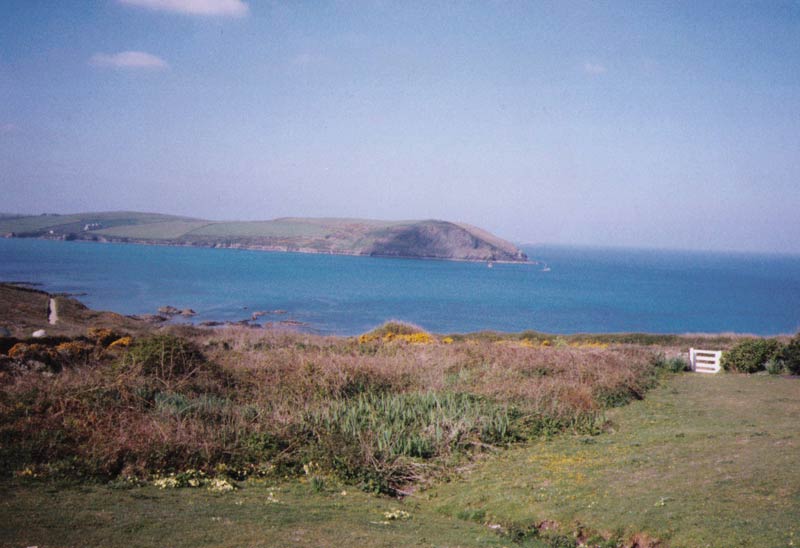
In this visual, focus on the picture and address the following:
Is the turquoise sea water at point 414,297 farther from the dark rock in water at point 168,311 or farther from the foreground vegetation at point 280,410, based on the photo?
the foreground vegetation at point 280,410

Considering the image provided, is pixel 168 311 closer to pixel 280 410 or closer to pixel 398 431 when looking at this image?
pixel 280 410

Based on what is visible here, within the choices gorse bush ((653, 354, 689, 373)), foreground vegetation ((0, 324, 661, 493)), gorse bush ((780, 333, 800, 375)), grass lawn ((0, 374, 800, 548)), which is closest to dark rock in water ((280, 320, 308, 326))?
foreground vegetation ((0, 324, 661, 493))

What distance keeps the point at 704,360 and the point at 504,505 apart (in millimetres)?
21402

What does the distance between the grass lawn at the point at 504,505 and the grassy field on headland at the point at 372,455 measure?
0.04m

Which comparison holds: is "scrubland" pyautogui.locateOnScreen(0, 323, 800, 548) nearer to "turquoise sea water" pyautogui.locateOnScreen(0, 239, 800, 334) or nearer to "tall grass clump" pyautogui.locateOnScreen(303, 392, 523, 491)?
"tall grass clump" pyautogui.locateOnScreen(303, 392, 523, 491)

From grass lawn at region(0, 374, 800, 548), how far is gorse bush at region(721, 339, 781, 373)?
12800 millimetres

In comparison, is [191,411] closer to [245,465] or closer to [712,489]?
[245,465]

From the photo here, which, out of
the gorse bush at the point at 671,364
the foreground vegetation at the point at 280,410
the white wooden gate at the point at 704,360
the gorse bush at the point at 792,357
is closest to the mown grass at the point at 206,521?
the foreground vegetation at the point at 280,410

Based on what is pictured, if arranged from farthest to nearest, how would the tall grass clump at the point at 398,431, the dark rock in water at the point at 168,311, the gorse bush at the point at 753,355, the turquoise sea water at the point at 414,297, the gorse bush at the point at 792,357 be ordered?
the turquoise sea water at the point at 414,297 → the dark rock in water at the point at 168,311 → the gorse bush at the point at 753,355 → the gorse bush at the point at 792,357 → the tall grass clump at the point at 398,431

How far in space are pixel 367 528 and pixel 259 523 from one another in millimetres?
1441

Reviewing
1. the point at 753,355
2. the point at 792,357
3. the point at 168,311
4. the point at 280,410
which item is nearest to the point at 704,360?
the point at 753,355

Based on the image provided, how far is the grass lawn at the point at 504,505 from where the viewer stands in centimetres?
710

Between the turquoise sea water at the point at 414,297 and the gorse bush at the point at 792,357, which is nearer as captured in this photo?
the gorse bush at the point at 792,357

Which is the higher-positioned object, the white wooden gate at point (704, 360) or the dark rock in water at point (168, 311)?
the white wooden gate at point (704, 360)
